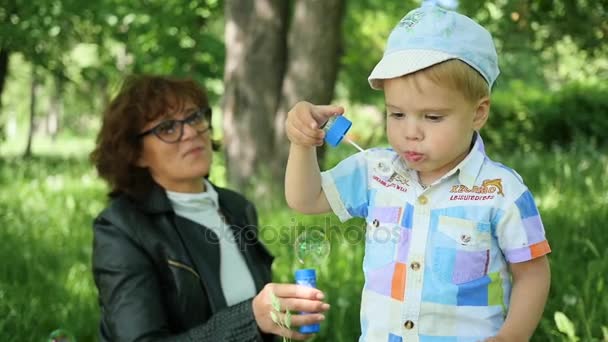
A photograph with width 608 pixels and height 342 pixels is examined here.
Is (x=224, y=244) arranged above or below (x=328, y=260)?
above

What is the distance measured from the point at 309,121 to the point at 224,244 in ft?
4.46

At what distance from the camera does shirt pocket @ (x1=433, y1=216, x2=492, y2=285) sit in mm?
1966

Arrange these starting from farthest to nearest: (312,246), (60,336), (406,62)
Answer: (60,336), (312,246), (406,62)

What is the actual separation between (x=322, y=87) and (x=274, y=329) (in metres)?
4.42

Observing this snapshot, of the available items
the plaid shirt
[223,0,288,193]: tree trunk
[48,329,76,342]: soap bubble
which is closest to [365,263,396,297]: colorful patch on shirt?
the plaid shirt

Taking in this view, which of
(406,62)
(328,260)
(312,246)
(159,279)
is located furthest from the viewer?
(328,260)

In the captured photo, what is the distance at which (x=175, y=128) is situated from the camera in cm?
321

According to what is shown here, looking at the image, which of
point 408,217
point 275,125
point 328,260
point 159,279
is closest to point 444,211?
point 408,217

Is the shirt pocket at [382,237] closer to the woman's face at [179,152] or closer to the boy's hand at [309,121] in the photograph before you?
the boy's hand at [309,121]

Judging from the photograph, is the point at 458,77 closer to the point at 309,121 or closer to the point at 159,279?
the point at 309,121

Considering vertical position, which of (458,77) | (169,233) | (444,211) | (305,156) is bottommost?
(169,233)

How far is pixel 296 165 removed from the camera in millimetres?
2100

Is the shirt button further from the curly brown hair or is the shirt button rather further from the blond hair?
the curly brown hair

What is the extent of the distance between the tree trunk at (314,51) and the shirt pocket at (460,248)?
456 centimetres
